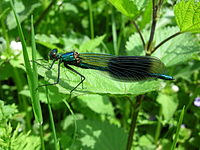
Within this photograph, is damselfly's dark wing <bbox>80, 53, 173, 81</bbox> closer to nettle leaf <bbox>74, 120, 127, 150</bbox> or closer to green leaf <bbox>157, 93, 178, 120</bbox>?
nettle leaf <bbox>74, 120, 127, 150</bbox>

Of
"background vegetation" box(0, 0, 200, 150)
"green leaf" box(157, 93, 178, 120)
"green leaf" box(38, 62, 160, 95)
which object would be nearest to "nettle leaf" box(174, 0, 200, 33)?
"background vegetation" box(0, 0, 200, 150)

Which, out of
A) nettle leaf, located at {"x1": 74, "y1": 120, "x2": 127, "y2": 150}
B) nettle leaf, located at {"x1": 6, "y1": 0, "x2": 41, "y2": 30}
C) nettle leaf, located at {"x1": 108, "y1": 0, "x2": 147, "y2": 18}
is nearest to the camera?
nettle leaf, located at {"x1": 108, "y1": 0, "x2": 147, "y2": 18}

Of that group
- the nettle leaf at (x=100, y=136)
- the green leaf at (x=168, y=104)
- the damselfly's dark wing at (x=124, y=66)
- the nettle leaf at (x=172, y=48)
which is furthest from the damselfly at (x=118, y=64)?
the green leaf at (x=168, y=104)

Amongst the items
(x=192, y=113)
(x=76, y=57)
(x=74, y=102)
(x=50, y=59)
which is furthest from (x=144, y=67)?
(x=192, y=113)

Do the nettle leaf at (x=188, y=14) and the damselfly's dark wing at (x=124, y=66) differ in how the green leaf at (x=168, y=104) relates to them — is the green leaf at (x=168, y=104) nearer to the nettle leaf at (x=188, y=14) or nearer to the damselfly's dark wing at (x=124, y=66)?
the damselfly's dark wing at (x=124, y=66)

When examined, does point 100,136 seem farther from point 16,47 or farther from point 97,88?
point 16,47

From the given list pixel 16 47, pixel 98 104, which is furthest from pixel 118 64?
pixel 16 47

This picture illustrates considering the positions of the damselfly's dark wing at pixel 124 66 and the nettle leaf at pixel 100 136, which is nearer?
the damselfly's dark wing at pixel 124 66
